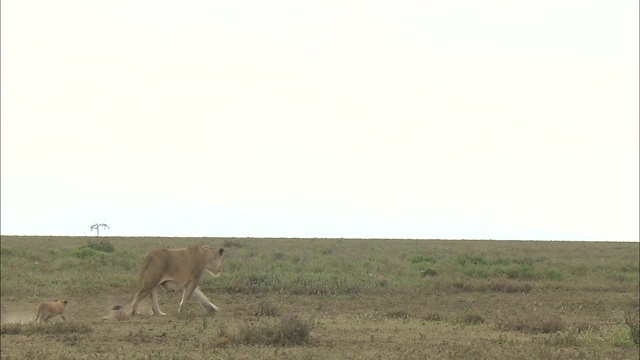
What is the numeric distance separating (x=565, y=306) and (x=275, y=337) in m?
8.61

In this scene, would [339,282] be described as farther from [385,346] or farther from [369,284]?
[385,346]

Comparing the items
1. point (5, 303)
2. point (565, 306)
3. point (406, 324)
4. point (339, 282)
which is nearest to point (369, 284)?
point (339, 282)

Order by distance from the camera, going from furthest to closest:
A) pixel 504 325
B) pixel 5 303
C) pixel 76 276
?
pixel 76 276 < pixel 5 303 < pixel 504 325

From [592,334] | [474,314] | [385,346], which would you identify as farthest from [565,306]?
[385,346]

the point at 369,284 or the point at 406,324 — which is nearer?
the point at 406,324

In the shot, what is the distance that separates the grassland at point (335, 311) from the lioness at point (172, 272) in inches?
16.9

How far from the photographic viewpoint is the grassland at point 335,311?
12539mm

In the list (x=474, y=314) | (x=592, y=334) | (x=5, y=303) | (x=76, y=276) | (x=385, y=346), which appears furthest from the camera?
(x=76, y=276)

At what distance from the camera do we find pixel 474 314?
Answer: 16594 millimetres

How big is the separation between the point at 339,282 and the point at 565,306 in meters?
5.54

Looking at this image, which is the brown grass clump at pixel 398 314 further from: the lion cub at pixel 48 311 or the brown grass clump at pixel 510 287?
the brown grass clump at pixel 510 287

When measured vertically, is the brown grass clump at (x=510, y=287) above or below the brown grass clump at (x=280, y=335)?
above

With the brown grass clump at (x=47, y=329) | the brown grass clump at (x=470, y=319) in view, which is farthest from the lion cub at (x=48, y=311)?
the brown grass clump at (x=470, y=319)

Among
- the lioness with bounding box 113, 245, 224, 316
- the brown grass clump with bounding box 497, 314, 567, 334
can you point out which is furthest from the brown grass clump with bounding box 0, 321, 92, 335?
the brown grass clump with bounding box 497, 314, 567, 334
